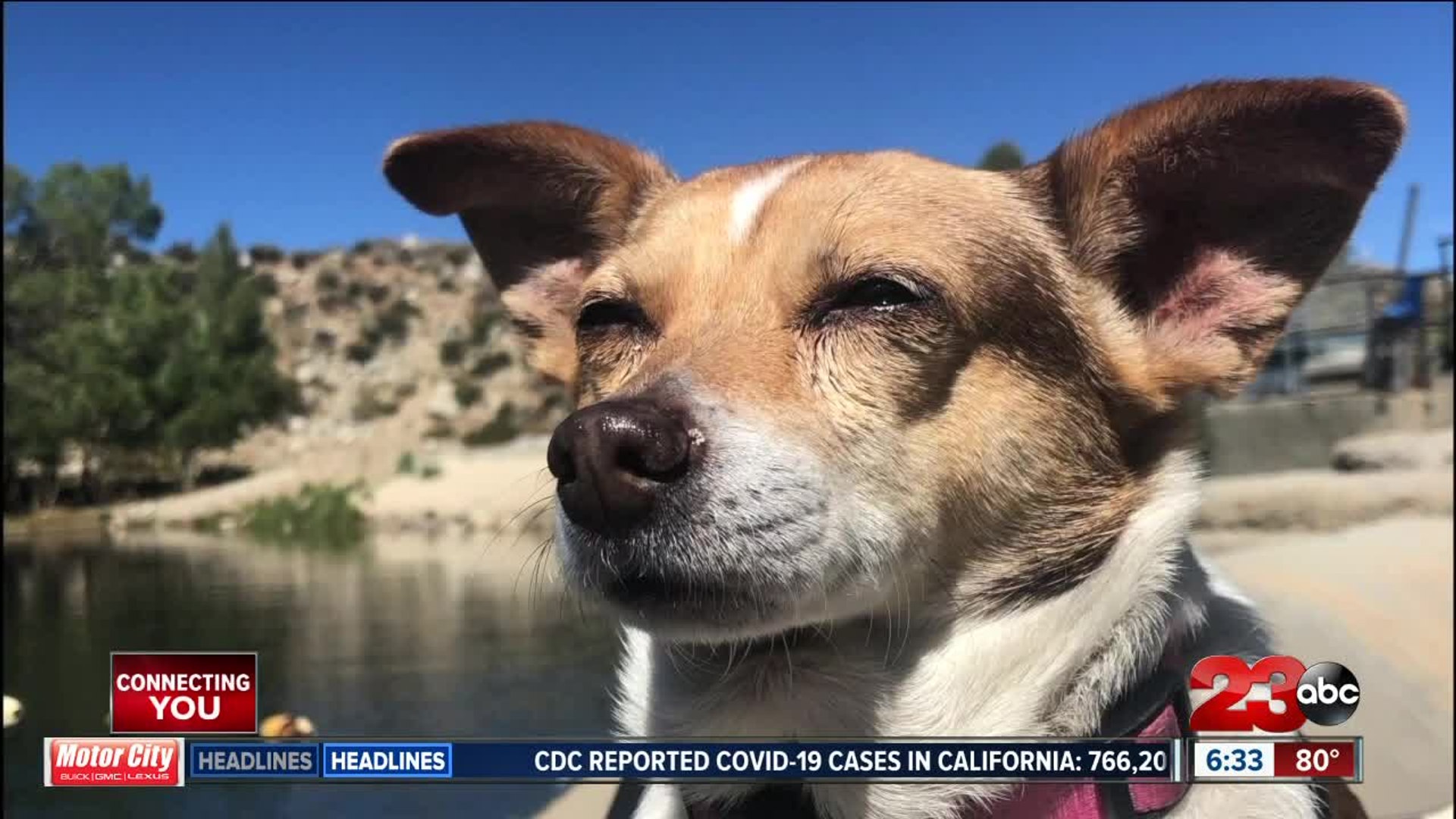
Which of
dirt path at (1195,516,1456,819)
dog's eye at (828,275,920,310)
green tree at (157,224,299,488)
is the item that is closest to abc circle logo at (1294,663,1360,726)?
dirt path at (1195,516,1456,819)

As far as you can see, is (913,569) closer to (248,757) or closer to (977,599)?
(977,599)

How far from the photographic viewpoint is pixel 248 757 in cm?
236

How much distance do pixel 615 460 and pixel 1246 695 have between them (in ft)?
4.12

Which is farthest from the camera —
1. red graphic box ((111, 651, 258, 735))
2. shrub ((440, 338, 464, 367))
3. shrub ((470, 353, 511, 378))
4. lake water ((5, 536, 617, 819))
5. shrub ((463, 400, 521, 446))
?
shrub ((440, 338, 464, 367))

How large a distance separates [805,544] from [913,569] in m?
0.27

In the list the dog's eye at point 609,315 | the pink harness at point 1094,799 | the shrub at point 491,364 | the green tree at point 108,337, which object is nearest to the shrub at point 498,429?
the shrub at point 491,364

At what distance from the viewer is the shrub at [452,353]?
4097cm

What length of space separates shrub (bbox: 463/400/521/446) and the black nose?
29.6 m

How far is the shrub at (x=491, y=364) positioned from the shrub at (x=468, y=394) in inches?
34.5

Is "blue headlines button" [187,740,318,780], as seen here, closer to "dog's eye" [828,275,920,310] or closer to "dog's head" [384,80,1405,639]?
"dog's head" [384,80,1405,639]

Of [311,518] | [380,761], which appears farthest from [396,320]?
[380,761]

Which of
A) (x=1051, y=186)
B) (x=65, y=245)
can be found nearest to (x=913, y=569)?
(x=1051, y=186)

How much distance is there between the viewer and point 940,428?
6.43 ft

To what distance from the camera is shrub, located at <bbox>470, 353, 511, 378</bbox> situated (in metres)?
39.1
